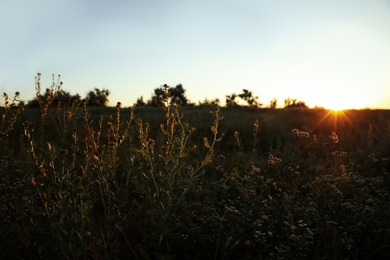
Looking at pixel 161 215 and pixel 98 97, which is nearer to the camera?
pixel 161 215

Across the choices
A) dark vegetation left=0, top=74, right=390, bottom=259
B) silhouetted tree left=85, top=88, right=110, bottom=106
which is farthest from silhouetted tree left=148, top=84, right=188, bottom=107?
silhouetted tree left=85, top=88, right=110, bottom=106

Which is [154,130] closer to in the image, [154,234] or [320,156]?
[320,156]

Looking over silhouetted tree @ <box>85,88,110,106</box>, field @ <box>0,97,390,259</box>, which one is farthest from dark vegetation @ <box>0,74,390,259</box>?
silhouetted tree @ <box>85,88,110,106</box>

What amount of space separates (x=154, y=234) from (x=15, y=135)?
5.43 metres

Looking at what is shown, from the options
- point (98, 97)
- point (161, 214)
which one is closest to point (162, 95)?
point (161, 214)

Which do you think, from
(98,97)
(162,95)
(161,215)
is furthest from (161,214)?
(98,97)

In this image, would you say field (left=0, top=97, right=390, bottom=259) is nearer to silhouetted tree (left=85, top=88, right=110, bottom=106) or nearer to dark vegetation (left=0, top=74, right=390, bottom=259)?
dark vegetation (left=0, top=74, right=390, bottom=259)

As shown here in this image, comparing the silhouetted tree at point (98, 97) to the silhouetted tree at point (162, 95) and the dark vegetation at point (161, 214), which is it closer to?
the silhouetted tree at point (162, 95)

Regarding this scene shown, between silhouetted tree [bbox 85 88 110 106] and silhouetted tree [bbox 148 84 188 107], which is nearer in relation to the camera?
silhouetted tree [bbox 148 84 188 107]

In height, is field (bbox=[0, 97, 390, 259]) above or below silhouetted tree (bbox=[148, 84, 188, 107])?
below

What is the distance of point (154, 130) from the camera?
22.4 ft

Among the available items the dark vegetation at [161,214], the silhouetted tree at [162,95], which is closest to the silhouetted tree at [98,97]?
the silhouetted tree at [162,95]

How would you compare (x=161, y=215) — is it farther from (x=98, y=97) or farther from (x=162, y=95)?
(x=98, y=97)

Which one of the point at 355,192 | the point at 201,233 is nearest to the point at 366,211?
the point at 355,192
